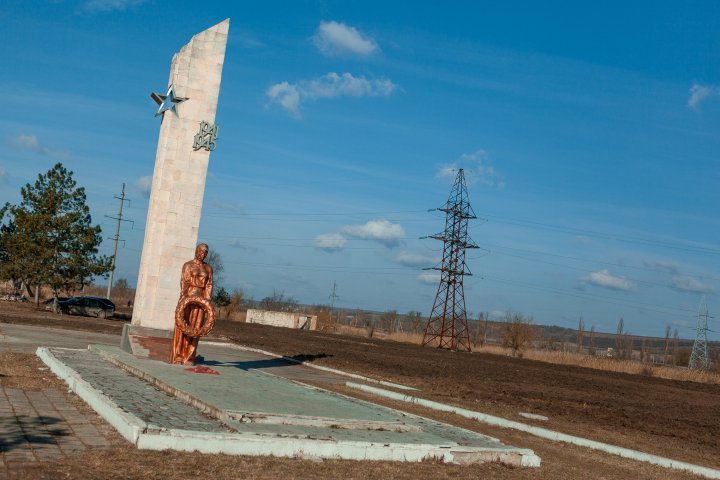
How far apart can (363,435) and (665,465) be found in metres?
5.18

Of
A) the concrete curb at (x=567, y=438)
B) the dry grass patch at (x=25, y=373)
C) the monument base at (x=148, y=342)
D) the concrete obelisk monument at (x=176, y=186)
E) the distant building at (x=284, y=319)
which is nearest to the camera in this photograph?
the concrete curb at (x=567, y=438)

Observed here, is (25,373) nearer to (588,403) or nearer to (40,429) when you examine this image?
(40,429)

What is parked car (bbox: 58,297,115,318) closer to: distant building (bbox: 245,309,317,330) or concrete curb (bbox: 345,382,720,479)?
concrete curb (bbox: 345,382,720,479)

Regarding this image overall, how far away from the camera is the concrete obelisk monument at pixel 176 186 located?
688 inches

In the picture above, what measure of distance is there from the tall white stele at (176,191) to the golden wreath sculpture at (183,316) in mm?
2737

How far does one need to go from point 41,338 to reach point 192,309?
9.28 m

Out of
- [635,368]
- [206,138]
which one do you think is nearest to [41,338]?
[206,138]

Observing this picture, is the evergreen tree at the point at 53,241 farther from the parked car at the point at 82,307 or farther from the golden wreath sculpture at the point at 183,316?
the golden wreath sculpture at the point at 183,316

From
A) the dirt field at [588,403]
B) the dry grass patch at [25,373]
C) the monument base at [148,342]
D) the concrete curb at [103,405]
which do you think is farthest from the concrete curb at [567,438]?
the dry grass patch at [25,373]

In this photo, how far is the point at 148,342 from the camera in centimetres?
1670

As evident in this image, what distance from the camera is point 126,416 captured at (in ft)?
28.4

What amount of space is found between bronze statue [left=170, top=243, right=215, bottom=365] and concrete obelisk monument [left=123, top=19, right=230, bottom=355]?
7.46 ft

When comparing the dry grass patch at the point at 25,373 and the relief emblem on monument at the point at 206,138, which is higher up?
the relief emblem on monument at the point at 206,138

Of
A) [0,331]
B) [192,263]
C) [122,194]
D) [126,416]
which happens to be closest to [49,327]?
[0,331]
